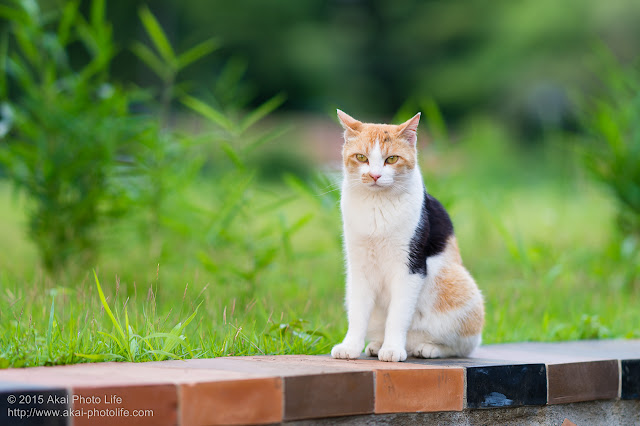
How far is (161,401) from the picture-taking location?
1.74 metres

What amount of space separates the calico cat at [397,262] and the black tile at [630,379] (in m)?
0.54

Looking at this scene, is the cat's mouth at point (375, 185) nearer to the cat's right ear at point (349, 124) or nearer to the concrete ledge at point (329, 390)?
the cat's right ear at point (349, 124)

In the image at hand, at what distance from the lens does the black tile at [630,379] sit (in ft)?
8.21

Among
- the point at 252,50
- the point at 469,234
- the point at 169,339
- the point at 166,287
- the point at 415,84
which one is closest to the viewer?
the point at 169,339

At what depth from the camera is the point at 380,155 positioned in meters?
2.40

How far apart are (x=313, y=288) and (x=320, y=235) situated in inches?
116

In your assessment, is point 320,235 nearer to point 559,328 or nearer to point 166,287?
point 166,287

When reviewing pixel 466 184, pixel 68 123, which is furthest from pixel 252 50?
pixel 68 123

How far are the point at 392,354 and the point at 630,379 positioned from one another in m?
0.92

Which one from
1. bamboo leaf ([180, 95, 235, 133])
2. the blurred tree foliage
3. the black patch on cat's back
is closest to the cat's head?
the black patch on cat's back

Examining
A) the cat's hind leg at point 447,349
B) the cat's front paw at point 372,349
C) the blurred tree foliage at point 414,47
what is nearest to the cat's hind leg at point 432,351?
the cat's hind leg at point 447,349

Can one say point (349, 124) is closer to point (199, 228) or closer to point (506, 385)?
point (506, 385)

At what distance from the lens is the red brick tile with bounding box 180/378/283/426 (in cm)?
176

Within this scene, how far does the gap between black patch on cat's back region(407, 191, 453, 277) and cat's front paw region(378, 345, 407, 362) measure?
27cm
